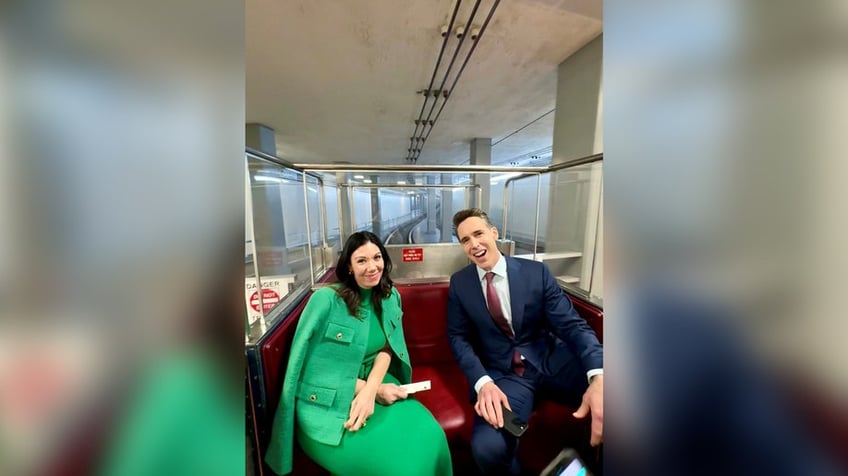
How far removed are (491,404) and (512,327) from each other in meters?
0.38

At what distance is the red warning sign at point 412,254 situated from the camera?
113 inches

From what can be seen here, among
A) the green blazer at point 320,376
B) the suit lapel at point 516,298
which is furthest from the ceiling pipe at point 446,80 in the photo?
the green blazer at point 320,376

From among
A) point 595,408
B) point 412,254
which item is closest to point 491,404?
point 595,408

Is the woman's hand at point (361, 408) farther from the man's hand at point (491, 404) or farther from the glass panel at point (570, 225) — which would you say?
the glass panel at point (570, 225)

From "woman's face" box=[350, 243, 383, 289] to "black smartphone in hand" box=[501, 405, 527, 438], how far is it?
30.4 inches

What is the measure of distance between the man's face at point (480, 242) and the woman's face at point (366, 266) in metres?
0.47

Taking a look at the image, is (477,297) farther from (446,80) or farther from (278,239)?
(278,239)

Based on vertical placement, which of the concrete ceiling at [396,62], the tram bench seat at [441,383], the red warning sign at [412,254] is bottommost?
the tram bench seat at [441,383]

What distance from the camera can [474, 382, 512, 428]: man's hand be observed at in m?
1.04

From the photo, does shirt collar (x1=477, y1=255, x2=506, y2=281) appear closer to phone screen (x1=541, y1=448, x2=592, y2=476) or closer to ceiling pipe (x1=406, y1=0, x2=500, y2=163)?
phone screen (x1=541, y1=448, x2=592, y2=476)
